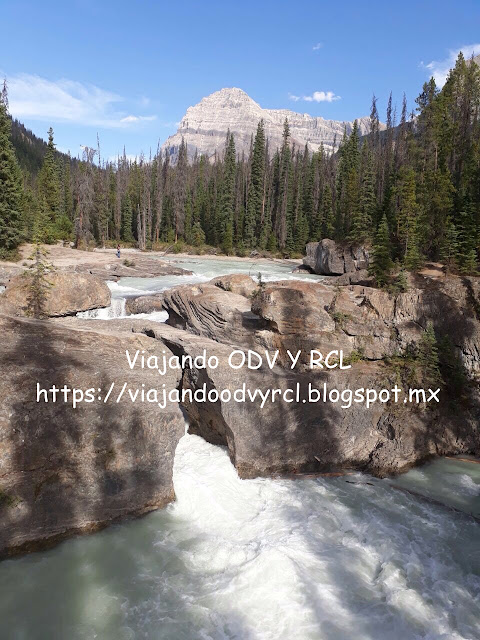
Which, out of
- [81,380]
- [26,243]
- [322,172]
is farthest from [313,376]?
[322,172]

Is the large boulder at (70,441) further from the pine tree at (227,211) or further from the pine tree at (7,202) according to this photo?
the pine tree at (227,211)

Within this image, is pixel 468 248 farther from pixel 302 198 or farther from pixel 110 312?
pixel 302 198

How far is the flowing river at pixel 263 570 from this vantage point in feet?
17.5

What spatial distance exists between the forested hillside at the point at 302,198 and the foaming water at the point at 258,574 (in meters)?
10.9

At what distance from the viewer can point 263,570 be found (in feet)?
20.1

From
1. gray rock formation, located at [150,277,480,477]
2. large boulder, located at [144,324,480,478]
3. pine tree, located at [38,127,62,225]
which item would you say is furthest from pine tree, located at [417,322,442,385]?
pine tree, located at [38,127,62,225]

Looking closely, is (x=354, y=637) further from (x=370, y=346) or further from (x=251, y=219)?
(x=251, y=219)

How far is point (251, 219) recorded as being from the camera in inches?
2199

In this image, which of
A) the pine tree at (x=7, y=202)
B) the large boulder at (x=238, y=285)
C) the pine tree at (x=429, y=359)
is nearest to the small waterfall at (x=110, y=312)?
the large boulder at (x=238, y=285)

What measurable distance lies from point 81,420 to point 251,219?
51403 millimetres

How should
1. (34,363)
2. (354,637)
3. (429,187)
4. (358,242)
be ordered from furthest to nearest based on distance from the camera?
(358,242) → (429,187) → (34,363) → (354,637)

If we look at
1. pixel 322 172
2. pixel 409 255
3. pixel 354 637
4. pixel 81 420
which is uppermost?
pixel 322 172

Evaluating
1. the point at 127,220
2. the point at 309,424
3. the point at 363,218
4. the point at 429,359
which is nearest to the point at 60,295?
the point at 309,424

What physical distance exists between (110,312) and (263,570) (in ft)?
41.7
